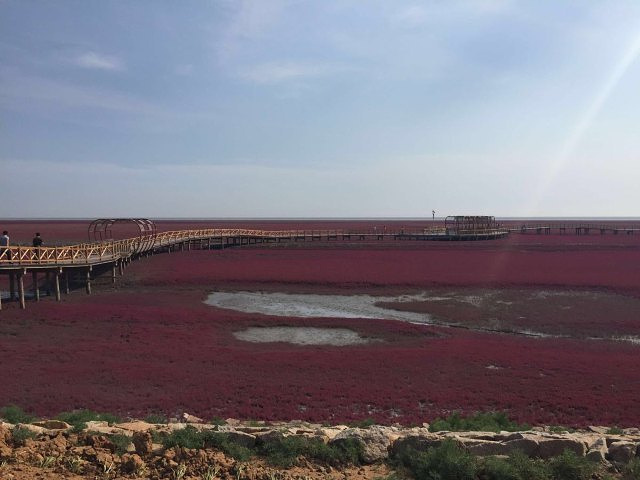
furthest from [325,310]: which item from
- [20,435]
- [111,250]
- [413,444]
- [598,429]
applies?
[20,435]

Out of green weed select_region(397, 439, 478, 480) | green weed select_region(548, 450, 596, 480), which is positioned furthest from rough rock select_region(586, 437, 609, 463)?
green weed select_region(397, 439, 478, 480)

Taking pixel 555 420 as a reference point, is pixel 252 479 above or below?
above

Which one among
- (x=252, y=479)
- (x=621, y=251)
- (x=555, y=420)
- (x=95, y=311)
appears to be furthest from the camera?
(x=621, y=251)

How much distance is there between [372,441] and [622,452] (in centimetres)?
354

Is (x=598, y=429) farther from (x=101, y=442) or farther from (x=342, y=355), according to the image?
(x=101, y=442)

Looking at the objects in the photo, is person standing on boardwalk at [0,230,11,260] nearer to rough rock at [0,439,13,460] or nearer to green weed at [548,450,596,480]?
rough rock at [0,439,13,460]

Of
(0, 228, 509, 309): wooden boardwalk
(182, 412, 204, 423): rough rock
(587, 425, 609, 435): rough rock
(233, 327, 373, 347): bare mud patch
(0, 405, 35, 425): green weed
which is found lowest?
(233, 327, 373, 347): bare mud patch

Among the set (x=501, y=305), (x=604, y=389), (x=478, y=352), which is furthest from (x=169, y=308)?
(x=604, y=389)

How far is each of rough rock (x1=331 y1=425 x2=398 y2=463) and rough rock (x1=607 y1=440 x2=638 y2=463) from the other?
10.1 feet

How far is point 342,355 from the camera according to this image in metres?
16.4

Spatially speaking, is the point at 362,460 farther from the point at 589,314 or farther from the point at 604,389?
the point at 589,314

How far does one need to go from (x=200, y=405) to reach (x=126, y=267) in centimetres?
2688

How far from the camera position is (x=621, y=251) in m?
53.2

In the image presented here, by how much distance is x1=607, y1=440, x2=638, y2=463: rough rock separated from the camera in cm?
679
